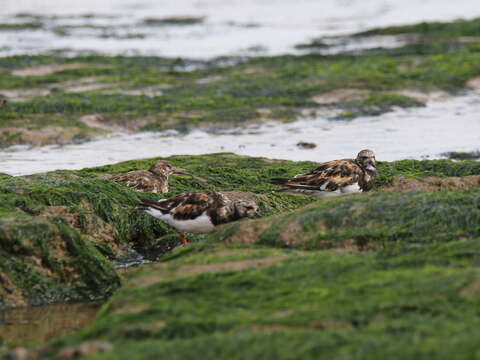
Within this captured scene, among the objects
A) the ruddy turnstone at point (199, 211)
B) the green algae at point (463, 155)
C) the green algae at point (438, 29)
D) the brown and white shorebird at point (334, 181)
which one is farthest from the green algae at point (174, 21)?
the ruddy turnstone at point (199, 211)

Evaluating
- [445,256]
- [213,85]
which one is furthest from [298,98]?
[445,256]

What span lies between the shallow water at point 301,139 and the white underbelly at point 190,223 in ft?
16.9

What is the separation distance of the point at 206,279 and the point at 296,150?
29.5ft

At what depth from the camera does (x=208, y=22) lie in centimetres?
3575

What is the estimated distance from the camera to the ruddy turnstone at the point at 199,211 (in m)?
7.86

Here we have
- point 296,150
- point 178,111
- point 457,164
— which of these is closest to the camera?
point 457,164

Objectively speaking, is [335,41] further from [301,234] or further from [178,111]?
[301,234]

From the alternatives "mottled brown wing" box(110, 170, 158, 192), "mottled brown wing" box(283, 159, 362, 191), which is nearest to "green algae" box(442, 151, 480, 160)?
"mottled brown wing" box(283, 159, 362, 191)

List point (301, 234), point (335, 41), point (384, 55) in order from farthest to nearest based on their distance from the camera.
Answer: point (335, 41), point (384, 55), point (301, 234)

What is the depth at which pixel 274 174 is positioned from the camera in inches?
423

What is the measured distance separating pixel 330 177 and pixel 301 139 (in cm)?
620

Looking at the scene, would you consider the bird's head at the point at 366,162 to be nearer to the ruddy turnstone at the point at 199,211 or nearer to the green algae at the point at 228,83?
the ruddy turnstone at the point at 199,211

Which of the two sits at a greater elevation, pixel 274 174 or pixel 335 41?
pixel 335 41

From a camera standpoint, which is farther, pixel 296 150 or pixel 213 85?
pixel 213 85
